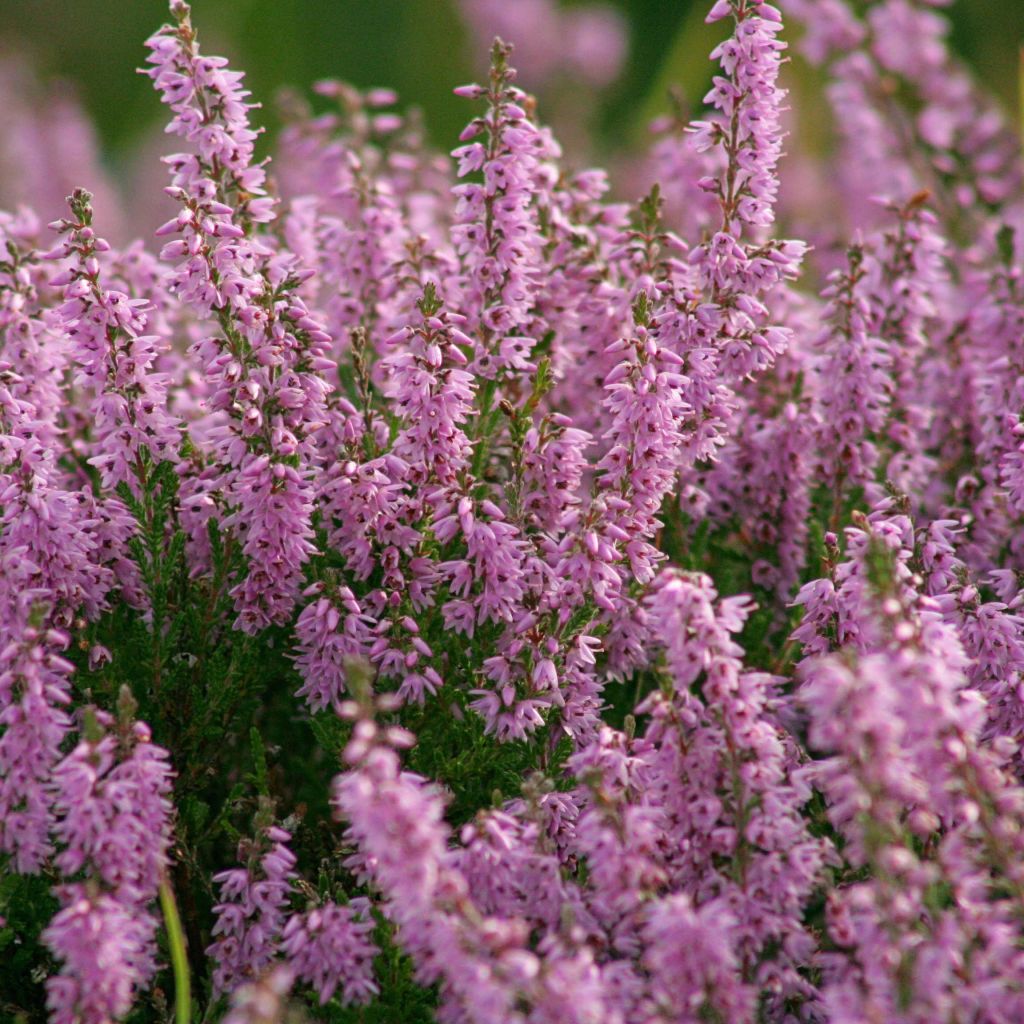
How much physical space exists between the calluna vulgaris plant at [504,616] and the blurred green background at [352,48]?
5542mm

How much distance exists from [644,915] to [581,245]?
2.80 m

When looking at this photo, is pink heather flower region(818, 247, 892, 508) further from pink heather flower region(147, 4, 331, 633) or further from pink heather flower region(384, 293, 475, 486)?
pink heather flower region(147, 4, 331, 633)

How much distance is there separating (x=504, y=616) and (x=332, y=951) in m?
1.11

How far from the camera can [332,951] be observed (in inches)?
139

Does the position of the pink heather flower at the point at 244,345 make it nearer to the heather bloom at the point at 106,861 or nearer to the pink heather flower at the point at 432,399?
the pink heather flower at the point at 432,399

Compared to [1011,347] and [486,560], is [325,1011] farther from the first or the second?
[1011,347]

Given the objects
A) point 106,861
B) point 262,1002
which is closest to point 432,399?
point 106,861

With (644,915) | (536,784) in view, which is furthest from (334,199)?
(644,915)

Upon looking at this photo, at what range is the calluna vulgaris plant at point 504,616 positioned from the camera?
3.16 metres

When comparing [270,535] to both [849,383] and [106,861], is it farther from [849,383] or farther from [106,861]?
[849,383]

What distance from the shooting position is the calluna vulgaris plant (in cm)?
316

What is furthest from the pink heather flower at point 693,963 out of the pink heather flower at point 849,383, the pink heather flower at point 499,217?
the pink heather flower at point 849,383

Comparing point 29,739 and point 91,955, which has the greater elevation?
point 29,739

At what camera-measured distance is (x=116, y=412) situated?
13.6 ft
